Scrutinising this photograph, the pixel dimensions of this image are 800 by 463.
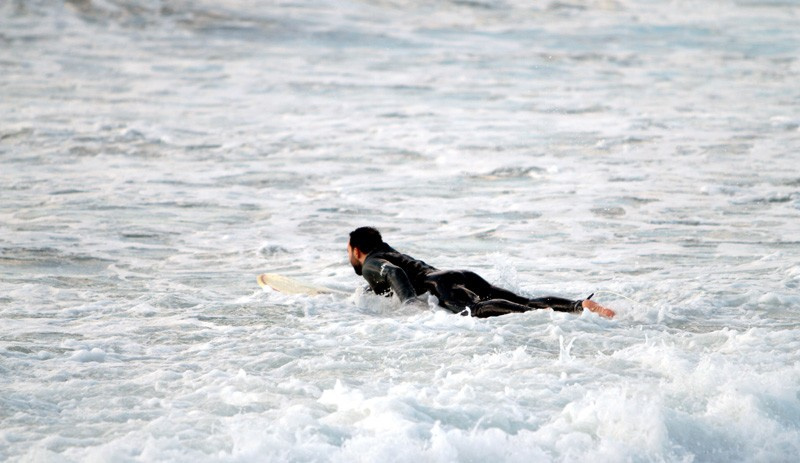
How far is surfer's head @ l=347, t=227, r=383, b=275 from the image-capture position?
8672 mm

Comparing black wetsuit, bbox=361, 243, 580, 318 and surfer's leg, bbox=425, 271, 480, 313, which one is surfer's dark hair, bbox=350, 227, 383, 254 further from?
surfer's leg, bbox=425, 271, 480, 313

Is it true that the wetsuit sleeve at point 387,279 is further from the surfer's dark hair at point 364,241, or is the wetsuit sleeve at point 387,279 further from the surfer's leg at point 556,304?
the surfer's leg at point 556,304

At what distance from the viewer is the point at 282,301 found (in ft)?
28.5

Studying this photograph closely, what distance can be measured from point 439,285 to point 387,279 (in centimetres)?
42

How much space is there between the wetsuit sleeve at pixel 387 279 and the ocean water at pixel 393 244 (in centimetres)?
15

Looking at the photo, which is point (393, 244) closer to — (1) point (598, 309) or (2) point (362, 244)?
(2) point (362, 244)

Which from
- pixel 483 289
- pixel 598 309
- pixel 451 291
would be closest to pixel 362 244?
pixel 451 291

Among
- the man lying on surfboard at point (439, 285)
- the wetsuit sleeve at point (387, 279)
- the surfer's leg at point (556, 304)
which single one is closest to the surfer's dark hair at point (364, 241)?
the man lying on surfboard at point (439, 285)

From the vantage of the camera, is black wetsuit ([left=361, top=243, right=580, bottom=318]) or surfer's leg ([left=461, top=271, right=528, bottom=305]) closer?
black wetsuit ([left=361, top=243, right=580, bottom=318])

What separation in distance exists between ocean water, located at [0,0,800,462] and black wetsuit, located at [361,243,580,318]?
177 mm

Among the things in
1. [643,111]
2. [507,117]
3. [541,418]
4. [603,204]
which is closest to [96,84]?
[507,117]

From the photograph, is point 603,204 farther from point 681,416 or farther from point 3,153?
point 3,153

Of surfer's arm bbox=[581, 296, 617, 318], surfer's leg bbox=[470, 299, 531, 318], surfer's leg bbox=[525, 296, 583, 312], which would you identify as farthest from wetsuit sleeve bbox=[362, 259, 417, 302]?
surfer's arm bbox=[581, 296, 617, 318]

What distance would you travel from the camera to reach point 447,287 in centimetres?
827
